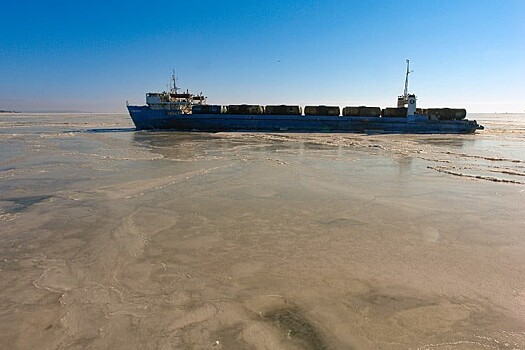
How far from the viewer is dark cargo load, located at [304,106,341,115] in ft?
136

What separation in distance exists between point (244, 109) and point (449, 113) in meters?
27.6

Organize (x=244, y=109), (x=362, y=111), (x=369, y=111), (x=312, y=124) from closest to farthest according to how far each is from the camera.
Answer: (x=312, y=124), (x=244, y=109), (x=369, y=111), (x=362, y=111)

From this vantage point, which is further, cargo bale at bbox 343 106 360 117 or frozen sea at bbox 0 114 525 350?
cargo bale at bbox 343 106 360 117

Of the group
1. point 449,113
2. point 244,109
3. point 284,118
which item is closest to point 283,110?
point 284,118

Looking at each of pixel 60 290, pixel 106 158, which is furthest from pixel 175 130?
pixel 60 290

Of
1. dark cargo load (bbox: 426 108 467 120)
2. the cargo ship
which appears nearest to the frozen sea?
the cargo ship

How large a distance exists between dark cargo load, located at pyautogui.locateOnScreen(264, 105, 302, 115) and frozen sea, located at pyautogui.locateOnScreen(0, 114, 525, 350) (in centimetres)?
3126

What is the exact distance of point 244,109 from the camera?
135 ft

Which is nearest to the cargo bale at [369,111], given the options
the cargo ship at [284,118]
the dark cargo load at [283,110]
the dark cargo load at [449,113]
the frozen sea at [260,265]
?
the cargo ship at [284,118]

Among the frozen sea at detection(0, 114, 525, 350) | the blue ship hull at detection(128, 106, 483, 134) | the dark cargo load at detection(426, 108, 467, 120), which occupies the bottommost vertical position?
the frozen sea at detection(0, 114, 525, 350)

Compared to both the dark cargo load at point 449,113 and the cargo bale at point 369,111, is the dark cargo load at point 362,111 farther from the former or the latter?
the dark cargo load at point 449,113

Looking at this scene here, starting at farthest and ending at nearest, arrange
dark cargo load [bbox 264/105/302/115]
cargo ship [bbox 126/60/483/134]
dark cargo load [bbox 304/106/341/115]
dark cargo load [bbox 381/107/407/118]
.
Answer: dark cargo load [bbox 304/106/341/115], dark cargo load [bbox 264/105/302/115], dark cargo load [bbox 381/107/407/118], cargo ship [bbox 126/60/483/134]

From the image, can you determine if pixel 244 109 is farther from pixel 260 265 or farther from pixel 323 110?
pixel 260 265

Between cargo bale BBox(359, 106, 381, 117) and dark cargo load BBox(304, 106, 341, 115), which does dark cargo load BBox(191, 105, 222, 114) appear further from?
cargo bale BBox(359, 106, 381, 117)
